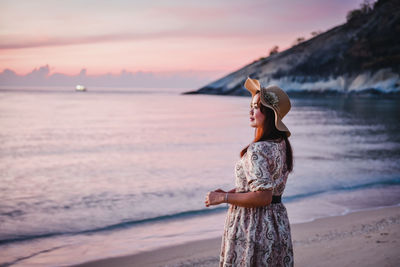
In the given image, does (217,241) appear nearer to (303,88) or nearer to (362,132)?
(362,132)

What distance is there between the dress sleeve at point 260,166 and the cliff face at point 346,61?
277 feet

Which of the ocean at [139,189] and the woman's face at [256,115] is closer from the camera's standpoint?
the woman's face at [256,115]

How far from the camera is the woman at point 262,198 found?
8.59 ft

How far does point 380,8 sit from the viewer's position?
103750 mm

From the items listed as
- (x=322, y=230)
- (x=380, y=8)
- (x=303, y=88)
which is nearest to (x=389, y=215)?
(x=322, y=230)

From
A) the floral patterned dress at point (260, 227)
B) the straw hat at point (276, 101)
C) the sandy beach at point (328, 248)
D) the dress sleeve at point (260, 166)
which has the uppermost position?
the straw hat at point (276, 101)

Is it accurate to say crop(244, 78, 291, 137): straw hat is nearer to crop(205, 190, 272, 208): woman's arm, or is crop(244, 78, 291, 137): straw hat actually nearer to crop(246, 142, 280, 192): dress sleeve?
crop(246, 142, 280, 192): dress sleeve

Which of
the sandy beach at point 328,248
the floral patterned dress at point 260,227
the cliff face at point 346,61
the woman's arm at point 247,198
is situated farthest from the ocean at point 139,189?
the cliff face at point 346,61

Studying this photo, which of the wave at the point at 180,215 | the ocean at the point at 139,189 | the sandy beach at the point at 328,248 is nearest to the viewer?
the sandy beach at the point at 328,248

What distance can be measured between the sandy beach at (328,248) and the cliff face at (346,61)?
79.7m

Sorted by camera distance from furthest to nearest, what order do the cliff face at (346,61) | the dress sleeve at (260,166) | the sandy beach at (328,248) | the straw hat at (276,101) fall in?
1. the cliff face at (346,61)
2. the sandy beach at (328,248)
3. the straw hat at (276,101)
4. the dress sleeve at (260,166)

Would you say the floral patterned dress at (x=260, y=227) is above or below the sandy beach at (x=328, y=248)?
above

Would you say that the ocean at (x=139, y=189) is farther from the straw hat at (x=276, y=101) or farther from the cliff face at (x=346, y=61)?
the cliff face at (x=346, y=61)

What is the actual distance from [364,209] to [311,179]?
3.77 meters
